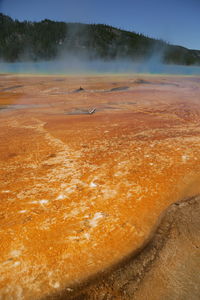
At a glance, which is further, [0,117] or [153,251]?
[0,117]

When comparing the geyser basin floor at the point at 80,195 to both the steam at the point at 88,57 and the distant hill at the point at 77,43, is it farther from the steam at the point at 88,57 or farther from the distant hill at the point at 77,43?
the distant hill at the point at 77,43

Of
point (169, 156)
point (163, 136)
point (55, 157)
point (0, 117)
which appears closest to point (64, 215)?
point (55, 157)

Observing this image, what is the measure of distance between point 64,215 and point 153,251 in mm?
610

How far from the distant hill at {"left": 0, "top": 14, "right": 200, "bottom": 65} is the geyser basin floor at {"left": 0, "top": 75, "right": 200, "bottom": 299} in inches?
1887

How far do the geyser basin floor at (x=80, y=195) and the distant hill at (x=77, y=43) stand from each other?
4793 centimetres

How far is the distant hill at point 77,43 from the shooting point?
47.8m

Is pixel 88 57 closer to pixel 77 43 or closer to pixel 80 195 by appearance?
pixel 77 43

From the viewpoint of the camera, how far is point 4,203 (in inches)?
64.5

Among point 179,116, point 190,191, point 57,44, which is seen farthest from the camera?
point 57,44

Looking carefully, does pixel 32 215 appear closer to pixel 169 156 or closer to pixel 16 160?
pixel 16 160

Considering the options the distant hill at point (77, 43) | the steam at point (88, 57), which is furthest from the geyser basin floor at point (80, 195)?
the distant hill at point (77, 43)

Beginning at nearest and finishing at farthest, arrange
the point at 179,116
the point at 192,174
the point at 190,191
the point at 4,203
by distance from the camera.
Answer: the point at 4,203
the point at 190,191
the point at 192,174
the point at 179,116

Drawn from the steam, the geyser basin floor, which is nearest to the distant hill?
the steam

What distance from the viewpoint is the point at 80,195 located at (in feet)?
5.60
